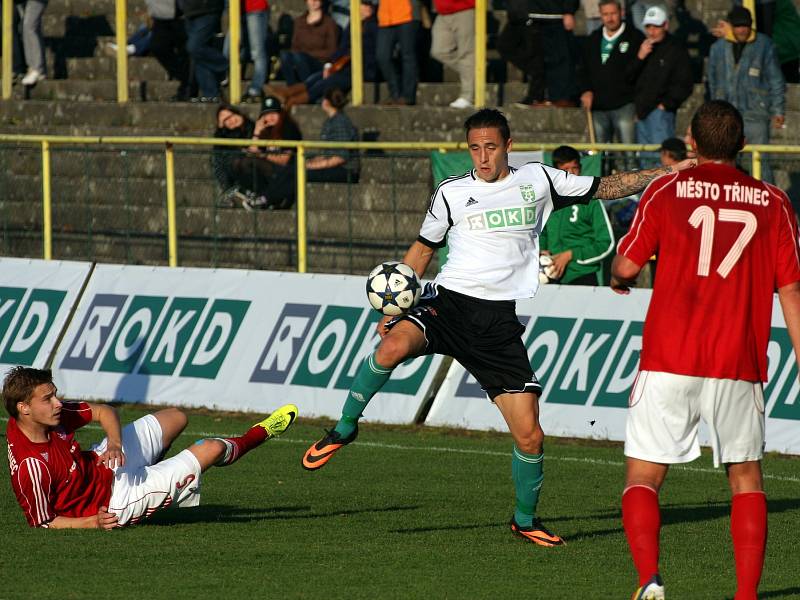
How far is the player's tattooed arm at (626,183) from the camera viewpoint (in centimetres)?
827

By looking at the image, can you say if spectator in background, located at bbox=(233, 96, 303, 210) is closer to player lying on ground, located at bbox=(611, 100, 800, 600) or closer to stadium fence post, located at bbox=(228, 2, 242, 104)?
stadium fence post, located at bbox=(228, 2, 242, 104)

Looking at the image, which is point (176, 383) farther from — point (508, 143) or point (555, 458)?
point (508, 143)

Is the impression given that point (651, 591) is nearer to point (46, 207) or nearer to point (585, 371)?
point (585, 371)

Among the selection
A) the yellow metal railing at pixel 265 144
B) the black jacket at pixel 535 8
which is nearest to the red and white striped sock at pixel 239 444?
the yellow metal railing at pixel 265 144

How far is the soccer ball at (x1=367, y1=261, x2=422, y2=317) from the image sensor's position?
8.83 m

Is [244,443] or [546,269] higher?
[546,269]

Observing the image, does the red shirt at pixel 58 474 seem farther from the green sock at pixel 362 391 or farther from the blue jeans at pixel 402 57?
the blue jeans at pixel 402 57

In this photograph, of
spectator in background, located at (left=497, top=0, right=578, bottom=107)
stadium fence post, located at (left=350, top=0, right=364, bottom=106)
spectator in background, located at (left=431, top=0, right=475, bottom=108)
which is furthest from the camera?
stadium fence post, located at (left=350, top=0, right=364, bottom=106)

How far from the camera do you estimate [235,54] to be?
20078mm

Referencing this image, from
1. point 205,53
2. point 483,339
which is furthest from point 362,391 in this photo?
point 205,53

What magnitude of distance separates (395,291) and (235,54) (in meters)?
11.8

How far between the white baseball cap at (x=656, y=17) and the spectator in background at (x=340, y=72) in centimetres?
400

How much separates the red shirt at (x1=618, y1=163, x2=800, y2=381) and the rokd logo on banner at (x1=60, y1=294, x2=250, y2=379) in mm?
8166

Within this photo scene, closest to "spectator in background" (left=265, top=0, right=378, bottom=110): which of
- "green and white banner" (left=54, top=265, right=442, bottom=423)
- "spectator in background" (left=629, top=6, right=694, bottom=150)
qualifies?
"spectator in background" (left=629, top=6, right=694, bottom=150)
